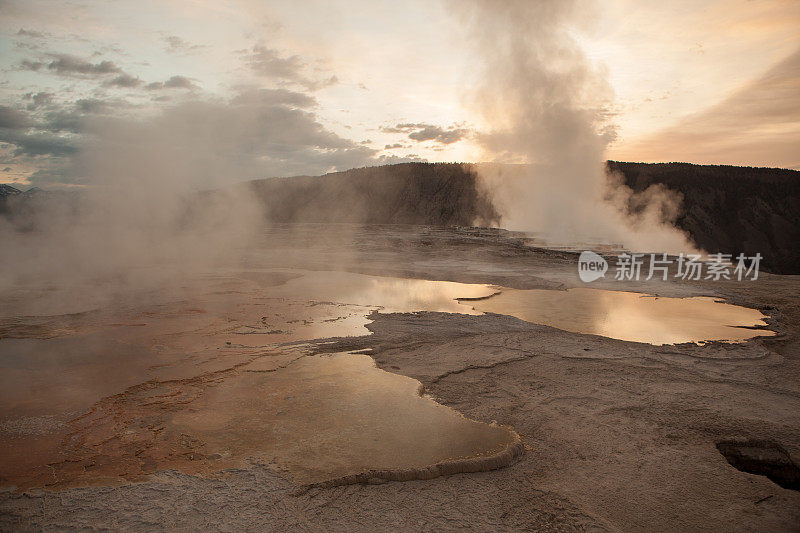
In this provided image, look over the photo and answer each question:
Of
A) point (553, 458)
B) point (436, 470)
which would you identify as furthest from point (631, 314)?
point (436, 470)

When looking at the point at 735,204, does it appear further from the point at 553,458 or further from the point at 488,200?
the point at 553,458

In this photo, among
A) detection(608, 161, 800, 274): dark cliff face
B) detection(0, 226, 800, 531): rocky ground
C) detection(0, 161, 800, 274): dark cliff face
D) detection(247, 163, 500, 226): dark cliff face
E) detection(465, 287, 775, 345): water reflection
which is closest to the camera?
detection(0, 226, 800, 531): rocky ground

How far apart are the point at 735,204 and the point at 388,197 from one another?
2980 centimetres

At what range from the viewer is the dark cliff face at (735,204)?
98.1ft

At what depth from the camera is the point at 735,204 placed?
3309 cm

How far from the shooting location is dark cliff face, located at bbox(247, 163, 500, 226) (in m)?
39.9

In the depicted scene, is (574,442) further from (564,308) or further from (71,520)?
(564,308)

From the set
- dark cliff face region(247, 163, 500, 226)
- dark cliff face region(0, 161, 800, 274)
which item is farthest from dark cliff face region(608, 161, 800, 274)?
dark cliff face region(247, 163, 500, 226)

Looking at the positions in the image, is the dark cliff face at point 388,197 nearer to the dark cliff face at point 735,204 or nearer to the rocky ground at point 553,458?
the dark cliff face at point 735,204

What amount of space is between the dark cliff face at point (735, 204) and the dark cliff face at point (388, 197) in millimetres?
14137

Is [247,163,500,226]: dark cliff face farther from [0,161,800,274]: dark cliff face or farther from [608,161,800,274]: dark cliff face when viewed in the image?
[608,161,800,274]: dark cliff face

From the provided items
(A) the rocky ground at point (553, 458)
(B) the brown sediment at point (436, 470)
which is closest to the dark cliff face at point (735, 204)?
(A) the rocky ground at point (553, 458)

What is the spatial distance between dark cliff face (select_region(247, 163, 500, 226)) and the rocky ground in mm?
31390

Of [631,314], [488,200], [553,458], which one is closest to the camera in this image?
[553,458]
